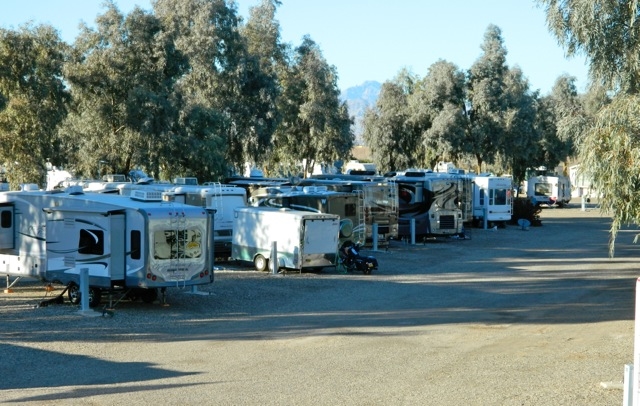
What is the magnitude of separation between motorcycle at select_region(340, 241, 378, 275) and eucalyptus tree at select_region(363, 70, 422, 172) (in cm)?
3142

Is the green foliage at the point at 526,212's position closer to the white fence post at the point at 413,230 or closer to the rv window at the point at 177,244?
the white fence post at the point at 413,230

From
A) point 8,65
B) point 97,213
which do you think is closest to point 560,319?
point 97,213

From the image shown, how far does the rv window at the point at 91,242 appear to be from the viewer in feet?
60.2

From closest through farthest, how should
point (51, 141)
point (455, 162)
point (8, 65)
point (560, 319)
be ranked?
point (560, 319) → point (8, 65) → point (51, 141) → point (455, 162)

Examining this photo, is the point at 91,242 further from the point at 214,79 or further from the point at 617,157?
the point at 214,79

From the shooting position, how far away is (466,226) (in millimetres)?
41250

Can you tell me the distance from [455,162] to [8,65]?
109 feet

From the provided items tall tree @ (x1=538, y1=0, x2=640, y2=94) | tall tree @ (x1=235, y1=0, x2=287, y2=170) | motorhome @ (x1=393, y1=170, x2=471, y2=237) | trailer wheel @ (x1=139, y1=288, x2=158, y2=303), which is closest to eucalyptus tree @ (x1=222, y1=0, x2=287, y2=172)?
tall tree @ (x1=235, y1=0, x2=287, y2=170)

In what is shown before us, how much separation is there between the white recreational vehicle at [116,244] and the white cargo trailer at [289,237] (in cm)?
488

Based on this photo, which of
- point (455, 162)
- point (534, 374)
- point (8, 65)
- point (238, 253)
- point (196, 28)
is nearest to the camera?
point (534, 374)

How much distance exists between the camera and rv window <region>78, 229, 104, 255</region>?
1836 centimetres

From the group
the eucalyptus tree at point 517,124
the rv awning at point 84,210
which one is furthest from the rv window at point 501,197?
the rv awning at point 84,210

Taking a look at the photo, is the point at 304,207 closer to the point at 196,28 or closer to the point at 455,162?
the point at 196,28

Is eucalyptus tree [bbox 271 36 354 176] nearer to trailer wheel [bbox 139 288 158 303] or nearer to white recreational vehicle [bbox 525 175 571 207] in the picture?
white recreational vehicle [bbox 525 175 571 207]
